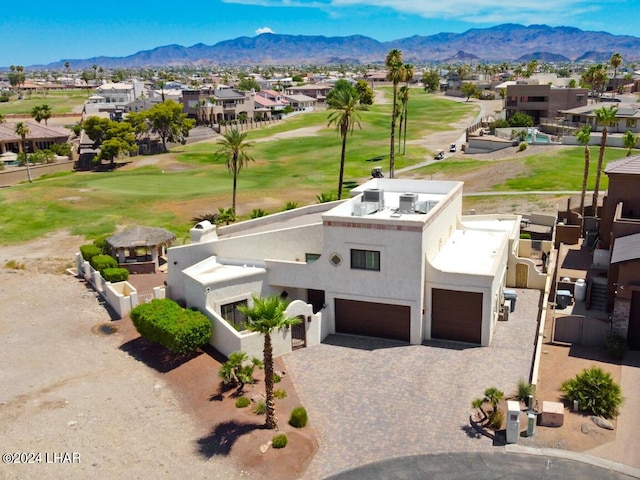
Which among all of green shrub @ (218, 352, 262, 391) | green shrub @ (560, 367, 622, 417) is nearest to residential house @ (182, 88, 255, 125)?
green shrub @ (218, 352, 262, 391)

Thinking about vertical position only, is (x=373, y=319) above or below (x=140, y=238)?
below

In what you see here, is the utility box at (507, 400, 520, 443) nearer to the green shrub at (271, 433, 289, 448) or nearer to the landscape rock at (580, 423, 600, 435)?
the landscape rock at (580, 423, 600, 435)

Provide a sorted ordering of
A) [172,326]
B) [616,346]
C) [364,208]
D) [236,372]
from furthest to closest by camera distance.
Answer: [364,208]
[172,326]
[616,346]
[236,372]

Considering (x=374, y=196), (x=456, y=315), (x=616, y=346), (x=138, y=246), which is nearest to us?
(x=616, y=346)

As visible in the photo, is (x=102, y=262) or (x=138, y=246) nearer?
(x=102, y=262)

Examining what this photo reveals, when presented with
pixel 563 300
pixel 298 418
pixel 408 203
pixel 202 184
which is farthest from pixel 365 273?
pixel 202 184

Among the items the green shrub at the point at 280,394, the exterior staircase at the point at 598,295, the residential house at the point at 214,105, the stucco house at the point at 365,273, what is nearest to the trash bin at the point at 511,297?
the stucco house at the point at 365,273

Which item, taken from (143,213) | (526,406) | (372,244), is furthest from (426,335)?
(143,213)

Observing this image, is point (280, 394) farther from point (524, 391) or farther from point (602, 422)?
point (602, 422)
